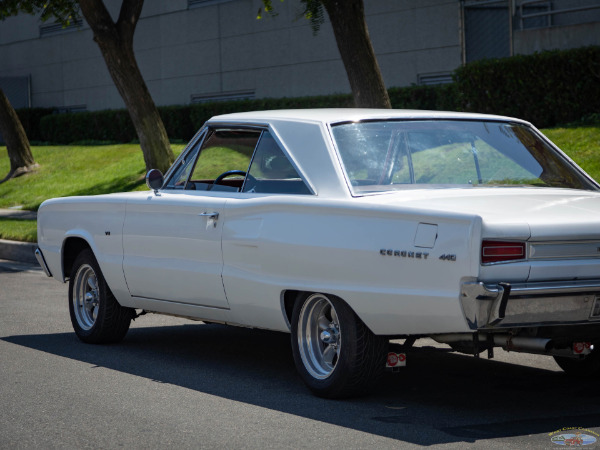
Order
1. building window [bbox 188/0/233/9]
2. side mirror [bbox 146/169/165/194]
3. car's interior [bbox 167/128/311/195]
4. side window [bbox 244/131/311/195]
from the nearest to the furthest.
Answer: side window [bbox 244/131/311/195], car's interior [bbox 167/128/311/195], side mirror [bbox 146/169/165/194], building window [bbox 188/0/233/9]

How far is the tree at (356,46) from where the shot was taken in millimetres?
14703

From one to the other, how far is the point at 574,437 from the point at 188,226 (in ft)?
9.66

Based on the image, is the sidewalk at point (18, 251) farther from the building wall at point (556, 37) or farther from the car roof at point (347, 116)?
the building wall at point (556, 37)

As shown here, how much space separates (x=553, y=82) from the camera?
55.1 ft

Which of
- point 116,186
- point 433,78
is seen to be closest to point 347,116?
point 116,186

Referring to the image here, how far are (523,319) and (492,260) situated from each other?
349mm

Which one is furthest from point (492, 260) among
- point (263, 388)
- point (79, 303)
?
point (79, 303)

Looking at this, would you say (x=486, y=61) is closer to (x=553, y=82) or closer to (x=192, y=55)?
(x=553, y=82)

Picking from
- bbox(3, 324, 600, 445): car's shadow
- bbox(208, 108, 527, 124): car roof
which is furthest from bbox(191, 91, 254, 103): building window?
bbox(208, 108, 527, 124): car roof

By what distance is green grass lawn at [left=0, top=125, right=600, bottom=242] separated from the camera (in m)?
16.6

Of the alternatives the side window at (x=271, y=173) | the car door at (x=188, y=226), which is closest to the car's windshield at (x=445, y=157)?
the side window at (x=271, y=173)

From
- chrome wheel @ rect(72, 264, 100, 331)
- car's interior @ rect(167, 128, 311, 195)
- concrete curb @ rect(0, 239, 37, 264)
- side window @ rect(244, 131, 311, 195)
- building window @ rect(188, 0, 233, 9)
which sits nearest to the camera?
side window @ rect(244, 131, 311, 195)

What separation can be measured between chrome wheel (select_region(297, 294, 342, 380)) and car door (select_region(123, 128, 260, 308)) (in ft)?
2.42

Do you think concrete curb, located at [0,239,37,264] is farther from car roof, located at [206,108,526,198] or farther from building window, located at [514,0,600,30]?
building window, located at [514,0,600,30]
